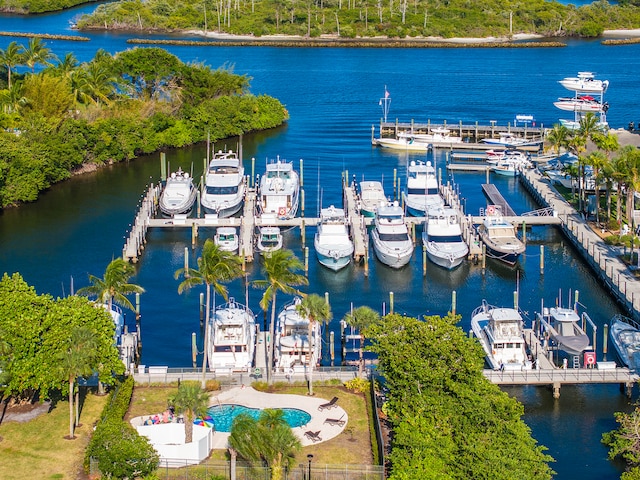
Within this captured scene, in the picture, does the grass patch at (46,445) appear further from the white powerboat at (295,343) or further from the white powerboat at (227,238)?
the white powerboat at (227,238)

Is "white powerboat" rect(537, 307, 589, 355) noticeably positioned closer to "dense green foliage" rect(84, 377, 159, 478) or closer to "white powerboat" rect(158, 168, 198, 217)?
"dense green foliage" rect(84, 377, 159, 478)

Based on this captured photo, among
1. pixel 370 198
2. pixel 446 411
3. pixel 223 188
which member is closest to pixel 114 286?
pixel 446 411

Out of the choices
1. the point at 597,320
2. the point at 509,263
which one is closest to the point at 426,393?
the point at 597,320

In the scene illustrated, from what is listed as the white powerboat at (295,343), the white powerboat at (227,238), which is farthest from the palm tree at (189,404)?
the white powerboat at (227,238)

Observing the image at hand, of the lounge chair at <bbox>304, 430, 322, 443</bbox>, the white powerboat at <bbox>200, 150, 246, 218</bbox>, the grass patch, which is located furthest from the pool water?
the white powerboat at <bbox>200, 150, 246, 218</bbox>

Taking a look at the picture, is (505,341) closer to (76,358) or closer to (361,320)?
(361,320)
